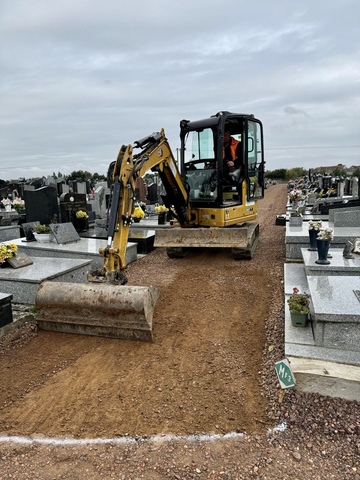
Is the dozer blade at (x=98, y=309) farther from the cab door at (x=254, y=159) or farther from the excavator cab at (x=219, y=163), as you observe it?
the cab door at (x=254, y=159)

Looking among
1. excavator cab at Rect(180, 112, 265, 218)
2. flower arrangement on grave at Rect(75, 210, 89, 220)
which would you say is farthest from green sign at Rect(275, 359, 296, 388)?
flower arrangement on grave at Rect(75, 210, 89, 220)

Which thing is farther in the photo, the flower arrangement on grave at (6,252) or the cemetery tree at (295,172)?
the cemetery tree at (295,172)

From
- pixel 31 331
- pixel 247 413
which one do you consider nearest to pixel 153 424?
pixel 247 413

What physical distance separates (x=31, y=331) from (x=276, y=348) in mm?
3261

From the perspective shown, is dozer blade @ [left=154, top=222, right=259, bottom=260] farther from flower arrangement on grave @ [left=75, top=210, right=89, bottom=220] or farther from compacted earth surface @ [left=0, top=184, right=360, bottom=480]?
flower arrangement on grave @ [left=75, top=210, right=89, bottom=220]

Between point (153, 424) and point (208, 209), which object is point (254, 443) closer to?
point (153, 424)

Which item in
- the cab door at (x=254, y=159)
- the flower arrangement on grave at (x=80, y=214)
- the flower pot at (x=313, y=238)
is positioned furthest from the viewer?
the flower arrangement on grave at (x=80, y=214)

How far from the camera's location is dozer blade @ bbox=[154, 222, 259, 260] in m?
8.34

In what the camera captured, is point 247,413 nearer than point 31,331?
Yes

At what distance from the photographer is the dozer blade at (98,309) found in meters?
4.55

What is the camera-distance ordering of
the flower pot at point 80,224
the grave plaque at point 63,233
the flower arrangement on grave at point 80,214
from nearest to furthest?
1. the grave plaque at point 63,233
2. the flower arrangement on grave at point 80,214
3. the flower pot at point 80,224

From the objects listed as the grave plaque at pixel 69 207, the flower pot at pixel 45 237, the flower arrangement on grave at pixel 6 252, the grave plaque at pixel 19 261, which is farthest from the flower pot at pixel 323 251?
the grave plaque at pixel 69 207

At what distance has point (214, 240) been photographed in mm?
8523

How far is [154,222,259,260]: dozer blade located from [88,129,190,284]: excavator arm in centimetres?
153
